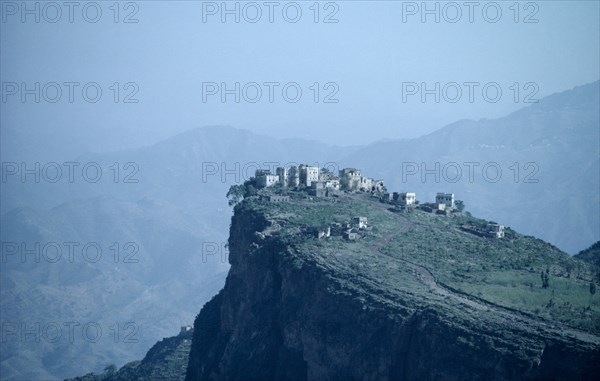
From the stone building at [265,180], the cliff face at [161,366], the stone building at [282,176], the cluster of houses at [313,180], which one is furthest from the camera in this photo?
the stone building at [282,176]

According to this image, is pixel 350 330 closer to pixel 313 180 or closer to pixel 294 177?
pixel 294 177

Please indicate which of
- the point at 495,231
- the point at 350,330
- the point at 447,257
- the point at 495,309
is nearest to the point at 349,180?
the point at 495,231

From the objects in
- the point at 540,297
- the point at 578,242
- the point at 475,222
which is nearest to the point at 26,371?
the point at 475,222

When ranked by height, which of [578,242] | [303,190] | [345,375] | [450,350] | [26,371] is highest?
[303,190]

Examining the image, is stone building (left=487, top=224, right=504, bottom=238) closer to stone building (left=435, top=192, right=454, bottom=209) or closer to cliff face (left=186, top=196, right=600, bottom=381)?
stone building (left=435, top=192, right=454, bottom=209)

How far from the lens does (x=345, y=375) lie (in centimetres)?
4319

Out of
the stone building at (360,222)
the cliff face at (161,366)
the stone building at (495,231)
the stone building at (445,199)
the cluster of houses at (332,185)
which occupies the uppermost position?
the cluster of houses at (332,185)

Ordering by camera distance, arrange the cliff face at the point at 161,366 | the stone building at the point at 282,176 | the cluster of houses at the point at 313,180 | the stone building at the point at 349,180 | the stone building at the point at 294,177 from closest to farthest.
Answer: the cliff face at the point at 161,366, the cluster of houses at the point at 313,180, the stone building at the point at 282,176, the stone building at the point at 294,177, the stone building at the point at 349,180

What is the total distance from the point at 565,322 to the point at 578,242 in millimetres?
138608

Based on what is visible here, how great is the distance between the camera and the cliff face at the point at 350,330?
122 ft

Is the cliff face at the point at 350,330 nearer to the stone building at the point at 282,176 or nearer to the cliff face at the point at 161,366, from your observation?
the cliff face at the point at 161,366

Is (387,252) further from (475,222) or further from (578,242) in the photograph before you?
(578,242)

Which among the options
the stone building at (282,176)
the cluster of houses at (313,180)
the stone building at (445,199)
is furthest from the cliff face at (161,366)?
the stone building at (445,199)

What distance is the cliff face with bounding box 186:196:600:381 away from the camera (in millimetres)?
37219
